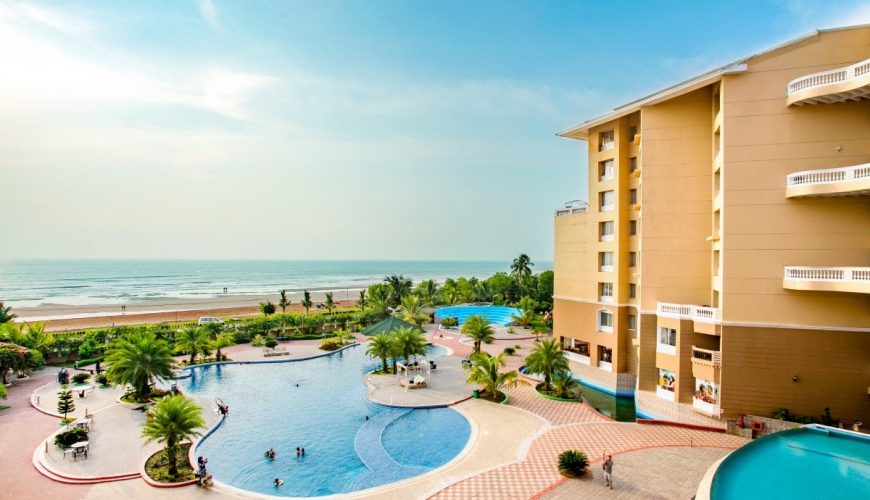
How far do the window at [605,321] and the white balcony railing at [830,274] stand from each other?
11.0 meters

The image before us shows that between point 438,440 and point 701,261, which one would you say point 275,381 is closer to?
point 438,440

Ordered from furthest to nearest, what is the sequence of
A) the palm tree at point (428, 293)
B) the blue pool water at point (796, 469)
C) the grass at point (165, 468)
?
Answer: the palm tree at point (428, 293)
the grass at point (165, 468)
the blue pool water at point (796, 469)

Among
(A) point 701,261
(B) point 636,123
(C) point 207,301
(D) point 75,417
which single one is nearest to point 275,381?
(D) point 75,417

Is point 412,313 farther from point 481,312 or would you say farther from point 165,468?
point 165,468

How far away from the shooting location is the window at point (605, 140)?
30.2m

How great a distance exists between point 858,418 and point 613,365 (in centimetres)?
1169

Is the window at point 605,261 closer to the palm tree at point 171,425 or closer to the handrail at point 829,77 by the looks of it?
the handrail at point 829,77

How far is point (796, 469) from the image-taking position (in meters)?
12.0

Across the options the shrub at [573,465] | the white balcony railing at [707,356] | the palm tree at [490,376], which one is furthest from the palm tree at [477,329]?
the shrub at [573,465]

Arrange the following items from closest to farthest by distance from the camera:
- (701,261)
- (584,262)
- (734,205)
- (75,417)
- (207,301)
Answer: (734,205) < (75,417) < (701,261) < (584,262) < (207,301)

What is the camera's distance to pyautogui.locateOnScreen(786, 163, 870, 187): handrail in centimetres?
1812

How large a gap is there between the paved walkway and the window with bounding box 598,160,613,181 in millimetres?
17124

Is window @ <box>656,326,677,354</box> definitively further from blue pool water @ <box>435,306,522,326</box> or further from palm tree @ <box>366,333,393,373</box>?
blue pool water @ <box>435,306,522,326</box>

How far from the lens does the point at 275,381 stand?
97.1 feet
